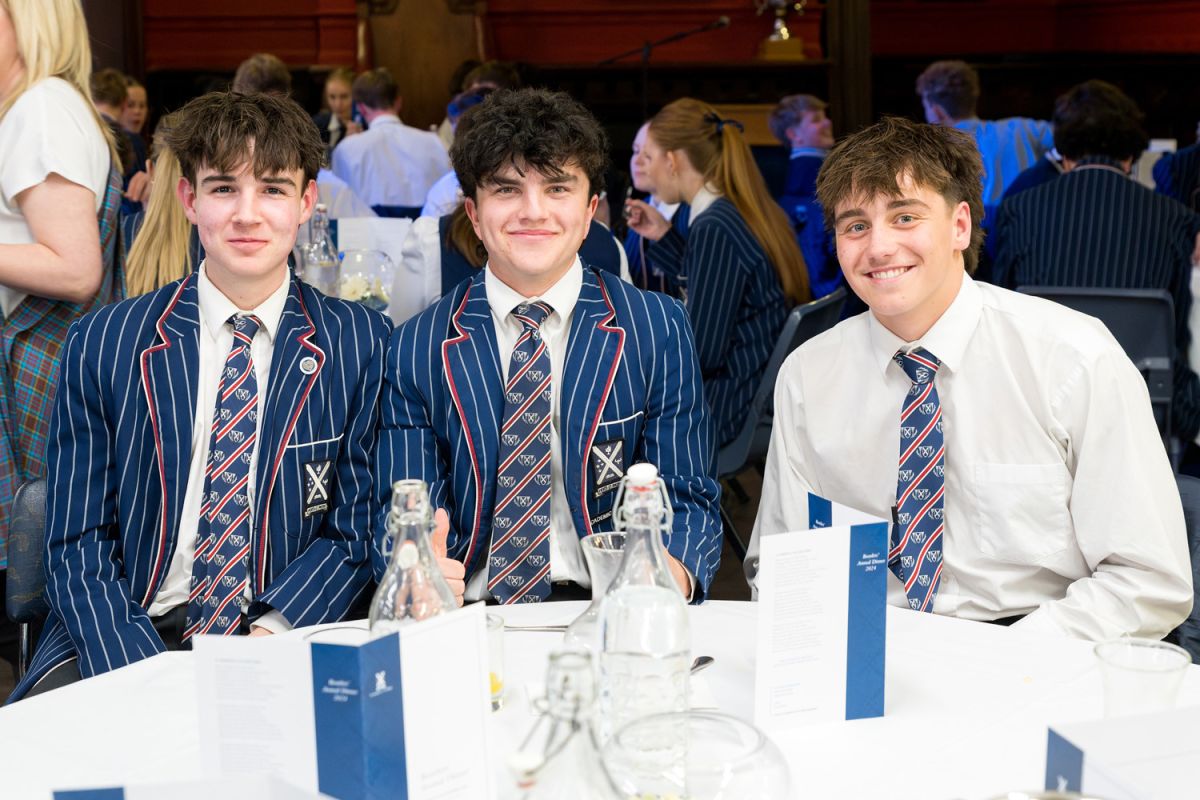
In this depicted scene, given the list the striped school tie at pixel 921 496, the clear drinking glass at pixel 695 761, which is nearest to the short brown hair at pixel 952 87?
the striped school tie at pixel 921 496

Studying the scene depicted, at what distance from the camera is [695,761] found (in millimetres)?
1084

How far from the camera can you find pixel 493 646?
54.4 inches

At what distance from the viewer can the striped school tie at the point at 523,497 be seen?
83.7 inches

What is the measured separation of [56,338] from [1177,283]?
11.4 ft

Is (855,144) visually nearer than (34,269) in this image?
Yes

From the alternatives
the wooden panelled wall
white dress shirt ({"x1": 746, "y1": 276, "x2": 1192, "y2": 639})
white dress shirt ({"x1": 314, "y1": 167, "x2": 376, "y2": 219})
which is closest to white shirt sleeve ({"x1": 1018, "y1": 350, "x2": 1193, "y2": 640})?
white dress shirt ({"x1": 746, "y1": 276, "x2": 1192, "y2": 639})

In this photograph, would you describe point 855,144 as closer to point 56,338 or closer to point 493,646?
point 493,646

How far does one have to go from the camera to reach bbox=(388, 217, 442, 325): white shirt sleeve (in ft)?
11.5

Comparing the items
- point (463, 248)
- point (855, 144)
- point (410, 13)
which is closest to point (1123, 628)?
point (855, 144)

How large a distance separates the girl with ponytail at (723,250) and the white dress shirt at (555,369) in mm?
1569

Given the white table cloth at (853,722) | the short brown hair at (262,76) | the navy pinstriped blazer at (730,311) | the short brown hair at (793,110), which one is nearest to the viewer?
the white table cloth at (853,722)

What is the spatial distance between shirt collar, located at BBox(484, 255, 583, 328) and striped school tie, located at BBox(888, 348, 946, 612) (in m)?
0.61

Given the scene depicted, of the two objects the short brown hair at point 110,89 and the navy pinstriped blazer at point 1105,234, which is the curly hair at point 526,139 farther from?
the short brown hair at point 110,89

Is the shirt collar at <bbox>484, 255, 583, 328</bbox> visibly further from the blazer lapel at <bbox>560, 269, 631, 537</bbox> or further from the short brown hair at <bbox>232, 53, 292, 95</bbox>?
the short brown hair at <bbox>232, 53, 292, 95</bbox>
